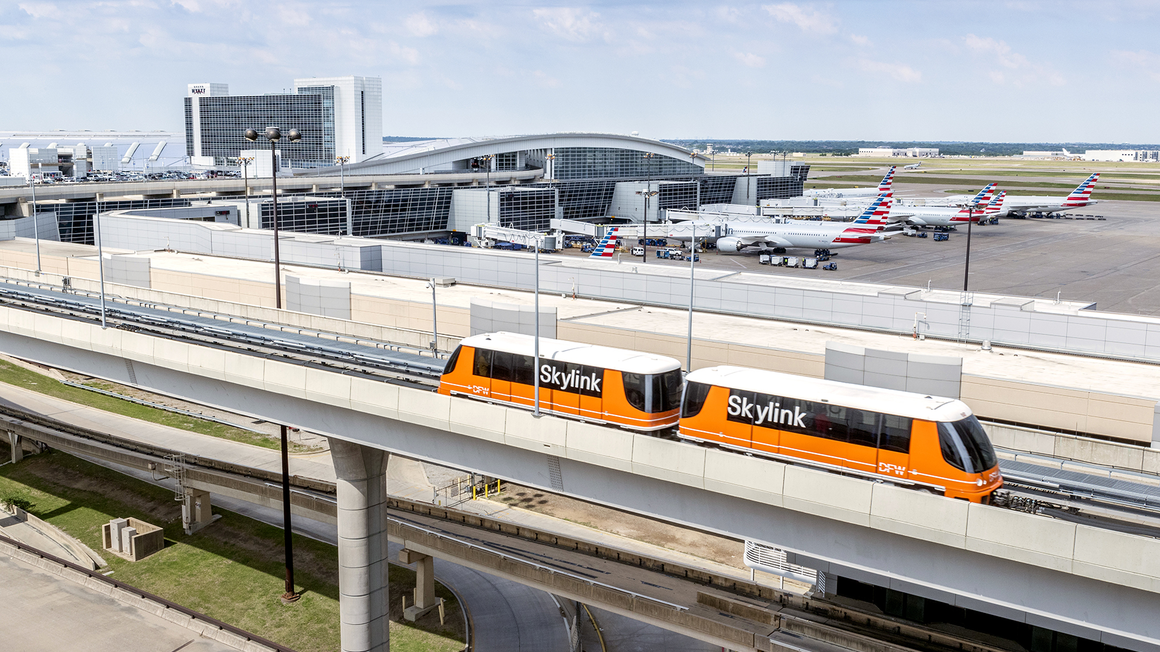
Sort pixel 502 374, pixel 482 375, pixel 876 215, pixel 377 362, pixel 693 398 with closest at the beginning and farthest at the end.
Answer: pixel 693 398 → pixel 502 374 → pixel 482 375 → pixel 377 362 → pixel 876 215

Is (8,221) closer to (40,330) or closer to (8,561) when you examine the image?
(8,561)

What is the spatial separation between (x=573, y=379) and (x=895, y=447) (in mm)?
8401

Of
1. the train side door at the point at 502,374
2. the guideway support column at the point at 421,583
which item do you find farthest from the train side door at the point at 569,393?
the guideway support column at the point at 421,583

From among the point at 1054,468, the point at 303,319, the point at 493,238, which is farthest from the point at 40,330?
the point at 493,238

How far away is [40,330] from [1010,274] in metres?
89.3

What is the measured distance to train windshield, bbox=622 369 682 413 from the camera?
23969 millimetres

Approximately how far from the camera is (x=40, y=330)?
3516 centimetres

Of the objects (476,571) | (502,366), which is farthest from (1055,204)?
(502,366)

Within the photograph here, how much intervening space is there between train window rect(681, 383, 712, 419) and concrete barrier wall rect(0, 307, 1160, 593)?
4.96 ft

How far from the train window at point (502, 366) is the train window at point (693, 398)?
17.6 feet

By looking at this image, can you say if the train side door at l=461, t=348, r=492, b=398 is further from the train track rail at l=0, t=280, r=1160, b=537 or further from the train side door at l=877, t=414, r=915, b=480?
the train side door at l=877, t=414, r=915, b=480

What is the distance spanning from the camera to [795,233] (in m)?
115

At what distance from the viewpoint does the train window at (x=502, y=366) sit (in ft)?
86.6

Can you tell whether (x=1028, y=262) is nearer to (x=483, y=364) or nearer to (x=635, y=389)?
(x=483, y=364)
